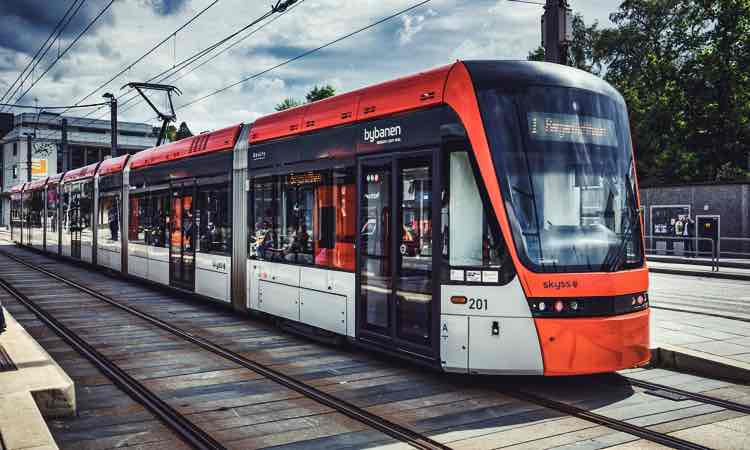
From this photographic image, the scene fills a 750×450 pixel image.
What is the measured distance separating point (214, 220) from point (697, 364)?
833 centimetres

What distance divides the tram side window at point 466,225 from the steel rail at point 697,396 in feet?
7.06

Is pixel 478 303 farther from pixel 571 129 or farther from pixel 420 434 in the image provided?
pixel 571 129

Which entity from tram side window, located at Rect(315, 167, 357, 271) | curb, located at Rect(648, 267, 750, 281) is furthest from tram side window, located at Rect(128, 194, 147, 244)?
curb, located at Rect(648, 267, 750, 281)

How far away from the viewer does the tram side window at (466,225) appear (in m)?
7.00

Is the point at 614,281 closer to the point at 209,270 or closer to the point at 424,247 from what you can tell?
the point at 424,247

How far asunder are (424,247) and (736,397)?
333cm

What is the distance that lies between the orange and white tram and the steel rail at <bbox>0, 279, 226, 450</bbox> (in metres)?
2.49

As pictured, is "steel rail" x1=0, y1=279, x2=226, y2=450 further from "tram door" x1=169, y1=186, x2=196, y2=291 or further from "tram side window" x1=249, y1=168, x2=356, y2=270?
"tram door" x1=169, y1=186, x2=196, y2=291

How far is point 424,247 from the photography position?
7590 millimetres

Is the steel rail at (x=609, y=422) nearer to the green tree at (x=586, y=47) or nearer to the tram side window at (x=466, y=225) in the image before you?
the tram side window at (x=466, y=225)

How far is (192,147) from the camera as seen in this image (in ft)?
47.2

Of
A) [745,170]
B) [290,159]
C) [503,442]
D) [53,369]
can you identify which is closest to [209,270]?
[290,159]

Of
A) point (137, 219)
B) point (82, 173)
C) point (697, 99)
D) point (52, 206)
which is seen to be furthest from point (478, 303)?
point (697, 99)

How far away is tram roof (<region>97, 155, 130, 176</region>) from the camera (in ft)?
62.7
